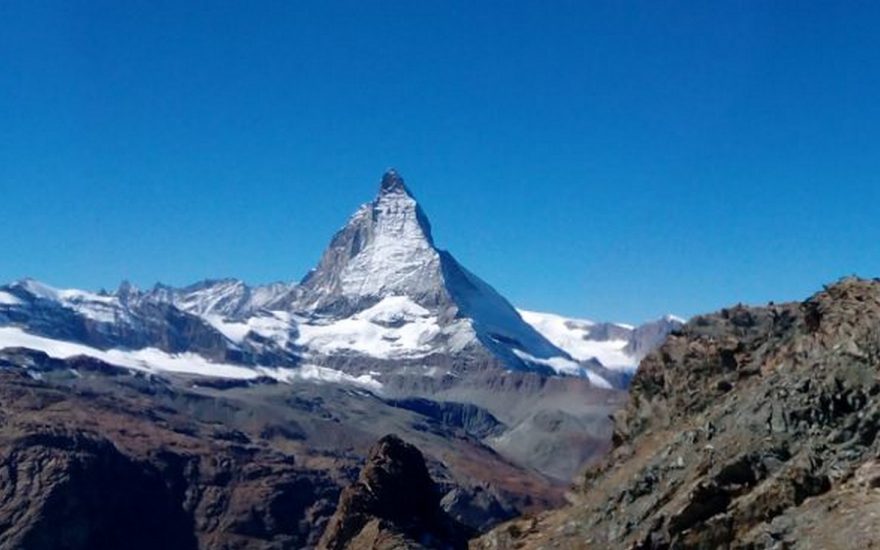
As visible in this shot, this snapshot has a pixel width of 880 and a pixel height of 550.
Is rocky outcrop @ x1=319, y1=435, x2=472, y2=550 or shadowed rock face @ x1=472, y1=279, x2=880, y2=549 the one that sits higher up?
shadowed rock face @ x1=472, y1=279, x2=880, y2=549

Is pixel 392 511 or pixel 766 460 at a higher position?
pixel 766 460

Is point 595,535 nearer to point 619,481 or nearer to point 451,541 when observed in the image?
point 619,481

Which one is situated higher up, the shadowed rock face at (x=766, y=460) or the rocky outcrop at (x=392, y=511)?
the shadowed rock face at (x=766, y=460)

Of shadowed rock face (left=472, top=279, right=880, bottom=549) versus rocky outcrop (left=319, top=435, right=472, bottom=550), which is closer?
shadowed rock face (left=472, top=279, right=880, bottom=549)

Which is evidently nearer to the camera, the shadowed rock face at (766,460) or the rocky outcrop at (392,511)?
the shadowed rock face at (766,460)
